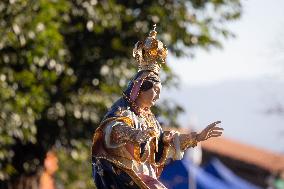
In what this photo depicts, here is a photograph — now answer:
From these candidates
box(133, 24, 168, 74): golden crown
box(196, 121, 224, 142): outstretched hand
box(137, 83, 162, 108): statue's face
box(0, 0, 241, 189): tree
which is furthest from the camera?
box(0, 0, 241, 189): tree

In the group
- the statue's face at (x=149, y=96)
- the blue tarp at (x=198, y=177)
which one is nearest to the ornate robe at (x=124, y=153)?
the statue's face at (x=149, y=96)

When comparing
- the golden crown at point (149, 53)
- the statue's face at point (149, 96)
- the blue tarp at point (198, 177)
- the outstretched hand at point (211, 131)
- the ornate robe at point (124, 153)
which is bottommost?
the ornate robe at point (124, 153)

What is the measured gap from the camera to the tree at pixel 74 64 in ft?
79.7

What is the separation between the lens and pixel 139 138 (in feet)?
40.0

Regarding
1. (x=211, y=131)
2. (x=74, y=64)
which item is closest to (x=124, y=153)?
(x=211, y=131)

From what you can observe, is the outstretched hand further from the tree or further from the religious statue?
the tree

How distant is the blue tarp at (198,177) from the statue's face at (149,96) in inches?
405

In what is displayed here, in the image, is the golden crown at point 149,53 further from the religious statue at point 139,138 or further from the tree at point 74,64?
the tree at point 74,64

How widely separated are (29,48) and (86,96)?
2707 mm

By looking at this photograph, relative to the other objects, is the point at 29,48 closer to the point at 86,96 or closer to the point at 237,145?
the point at 86,96

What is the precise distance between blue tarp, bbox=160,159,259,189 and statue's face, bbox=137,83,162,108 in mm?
10276

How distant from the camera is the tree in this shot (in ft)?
79.7

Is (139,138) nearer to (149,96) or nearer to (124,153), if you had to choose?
(124,153)

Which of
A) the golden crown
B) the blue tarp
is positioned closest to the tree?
the blue tarp
